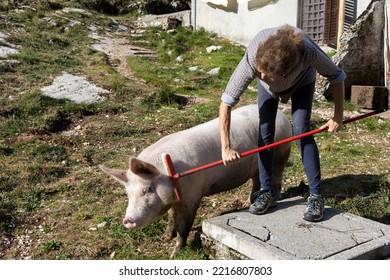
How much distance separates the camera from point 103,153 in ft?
23.8

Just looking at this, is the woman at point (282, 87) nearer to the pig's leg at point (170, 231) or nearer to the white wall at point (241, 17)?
the pig's leg at point (170, 231)

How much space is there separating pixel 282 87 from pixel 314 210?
42.2 inches

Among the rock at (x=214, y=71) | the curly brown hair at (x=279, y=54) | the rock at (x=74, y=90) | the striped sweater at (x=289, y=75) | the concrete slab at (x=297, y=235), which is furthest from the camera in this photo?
the rock at (x=214, y=71)

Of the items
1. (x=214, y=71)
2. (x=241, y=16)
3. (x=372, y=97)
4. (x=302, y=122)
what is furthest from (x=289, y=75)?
(x=241, y=16)

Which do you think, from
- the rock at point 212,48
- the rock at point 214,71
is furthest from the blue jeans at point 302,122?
the rock at point 212,48

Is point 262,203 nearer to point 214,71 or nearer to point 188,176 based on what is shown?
point 188,176

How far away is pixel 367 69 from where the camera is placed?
33.8 feet

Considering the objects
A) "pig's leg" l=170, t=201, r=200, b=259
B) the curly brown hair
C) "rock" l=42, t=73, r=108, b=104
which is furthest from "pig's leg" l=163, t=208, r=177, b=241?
"rock" l=42, t=73, r=108, b=104

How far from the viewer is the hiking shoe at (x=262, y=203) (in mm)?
4648

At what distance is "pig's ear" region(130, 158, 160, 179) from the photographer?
436cm

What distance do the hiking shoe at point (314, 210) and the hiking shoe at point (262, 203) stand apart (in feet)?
1.17

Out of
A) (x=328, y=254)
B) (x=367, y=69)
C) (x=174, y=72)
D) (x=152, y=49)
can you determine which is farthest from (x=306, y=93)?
(x=152, y=49)

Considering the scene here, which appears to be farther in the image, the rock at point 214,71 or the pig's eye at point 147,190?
the rock at point 214,71

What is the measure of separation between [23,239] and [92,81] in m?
5.72
